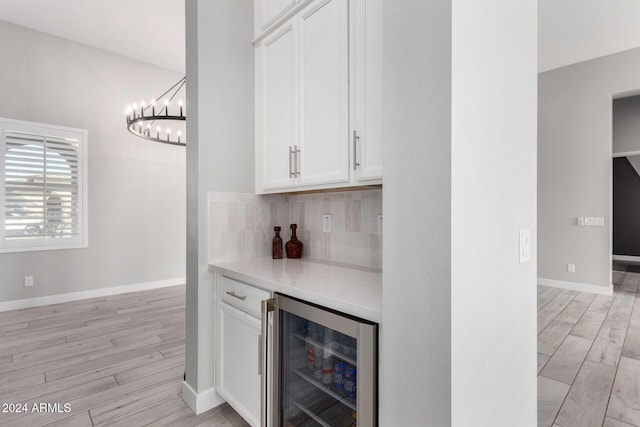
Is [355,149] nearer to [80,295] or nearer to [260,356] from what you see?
[260,356]

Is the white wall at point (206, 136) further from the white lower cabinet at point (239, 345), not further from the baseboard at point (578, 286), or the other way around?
the baseboard at point (578, 286)

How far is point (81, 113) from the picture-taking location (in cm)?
408

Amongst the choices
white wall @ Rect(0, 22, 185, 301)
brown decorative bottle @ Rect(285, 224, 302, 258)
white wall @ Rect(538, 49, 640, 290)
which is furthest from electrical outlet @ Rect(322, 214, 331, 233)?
white wall @ Rect(538, 49, 640, 290)

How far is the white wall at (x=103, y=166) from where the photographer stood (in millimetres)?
3703

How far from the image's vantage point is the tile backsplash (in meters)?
1.89

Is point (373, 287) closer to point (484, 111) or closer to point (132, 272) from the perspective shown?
point (484, 111)

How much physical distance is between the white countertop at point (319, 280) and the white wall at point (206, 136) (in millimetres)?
234

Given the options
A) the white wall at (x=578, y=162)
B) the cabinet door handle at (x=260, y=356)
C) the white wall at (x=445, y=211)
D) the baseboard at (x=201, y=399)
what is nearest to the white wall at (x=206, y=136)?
the baseboard at (x=201, y=399)

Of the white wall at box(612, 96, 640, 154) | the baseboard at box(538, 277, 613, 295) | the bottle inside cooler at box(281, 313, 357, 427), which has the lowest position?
the baseboard at box(538, 277, 613, 295)

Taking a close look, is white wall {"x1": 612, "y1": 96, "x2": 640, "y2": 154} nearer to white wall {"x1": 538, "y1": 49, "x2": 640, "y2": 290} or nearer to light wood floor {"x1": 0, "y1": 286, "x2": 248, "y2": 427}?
white wall {"x1": 538, "y1": 49, "x2": 640, "y2": 290}

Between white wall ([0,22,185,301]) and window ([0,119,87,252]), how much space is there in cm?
11

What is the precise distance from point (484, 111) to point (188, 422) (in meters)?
2.12

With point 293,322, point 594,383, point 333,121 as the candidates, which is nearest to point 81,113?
point 333,121

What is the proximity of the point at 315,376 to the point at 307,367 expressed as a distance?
6cm
